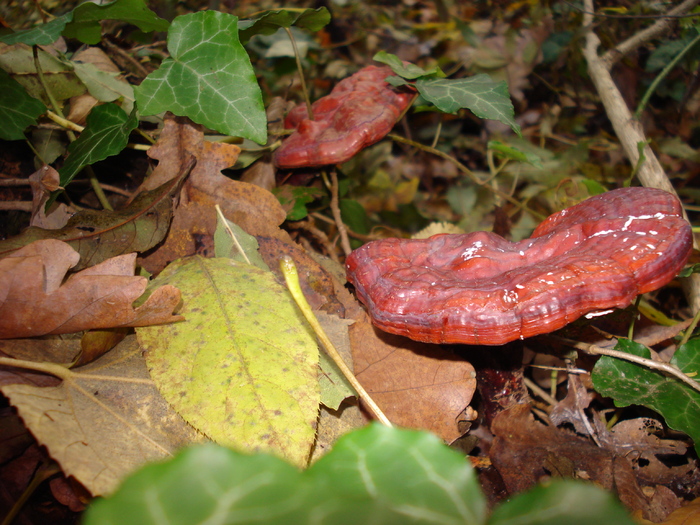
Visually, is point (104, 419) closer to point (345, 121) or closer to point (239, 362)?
point (239, 362)

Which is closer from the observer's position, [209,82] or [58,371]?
[58,371]

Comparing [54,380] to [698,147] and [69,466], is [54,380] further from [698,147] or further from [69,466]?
[698,147]

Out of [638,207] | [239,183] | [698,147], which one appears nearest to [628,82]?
[698,147]

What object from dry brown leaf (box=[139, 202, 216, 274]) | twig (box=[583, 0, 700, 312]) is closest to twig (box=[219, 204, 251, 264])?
dry brown leaf (box=[139, 202, 216, 274])

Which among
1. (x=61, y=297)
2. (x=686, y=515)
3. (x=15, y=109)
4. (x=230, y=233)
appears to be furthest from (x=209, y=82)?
(x=686, y=515)

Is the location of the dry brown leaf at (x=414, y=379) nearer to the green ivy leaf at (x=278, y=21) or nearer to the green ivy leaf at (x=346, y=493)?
the green ivy leaf at (x=346, y=493)

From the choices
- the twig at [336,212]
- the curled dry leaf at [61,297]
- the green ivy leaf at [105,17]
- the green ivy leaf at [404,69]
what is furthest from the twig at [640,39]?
the curled dry leaf at [61,297]

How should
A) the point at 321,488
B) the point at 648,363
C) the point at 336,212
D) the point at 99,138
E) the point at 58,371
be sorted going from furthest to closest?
the point at 336,212 → the point at 99,138 → the point at 648,363 → the point at 58,371 → the point at 321,488
